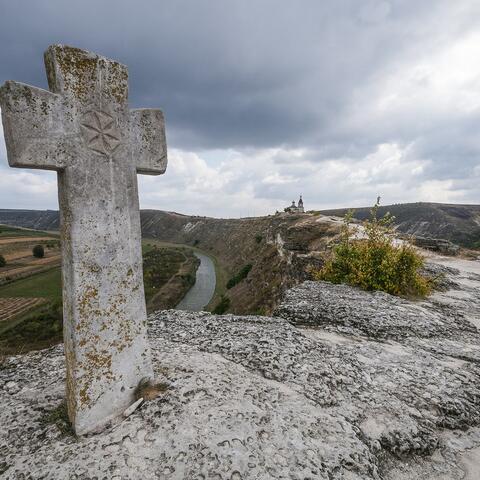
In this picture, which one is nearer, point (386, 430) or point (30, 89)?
point (30, 89)

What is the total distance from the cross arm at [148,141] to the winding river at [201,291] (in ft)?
102

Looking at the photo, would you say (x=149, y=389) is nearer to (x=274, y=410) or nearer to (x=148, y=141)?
(x=274, y=410)

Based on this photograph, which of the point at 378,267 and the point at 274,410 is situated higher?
the point at 378,267

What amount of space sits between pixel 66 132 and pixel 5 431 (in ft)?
10.2

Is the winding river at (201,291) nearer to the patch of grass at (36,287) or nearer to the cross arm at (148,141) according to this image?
the patch of grass at (36,287)

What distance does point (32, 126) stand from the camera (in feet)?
9.89

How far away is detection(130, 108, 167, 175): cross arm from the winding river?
102 ft

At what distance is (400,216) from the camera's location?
397 ft

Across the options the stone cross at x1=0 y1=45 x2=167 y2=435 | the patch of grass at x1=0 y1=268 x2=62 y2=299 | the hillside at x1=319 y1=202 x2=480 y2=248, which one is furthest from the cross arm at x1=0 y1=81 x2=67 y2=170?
the hillside at x1=319 y1=202 x2=480 y2=248

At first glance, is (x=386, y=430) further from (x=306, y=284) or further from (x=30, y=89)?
(x=306, y=284)

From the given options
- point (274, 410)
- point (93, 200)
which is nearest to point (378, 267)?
point (274, 410)

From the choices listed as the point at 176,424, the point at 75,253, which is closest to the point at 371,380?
the point at 176,424

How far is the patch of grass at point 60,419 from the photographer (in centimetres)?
344

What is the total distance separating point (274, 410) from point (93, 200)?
2.92m
